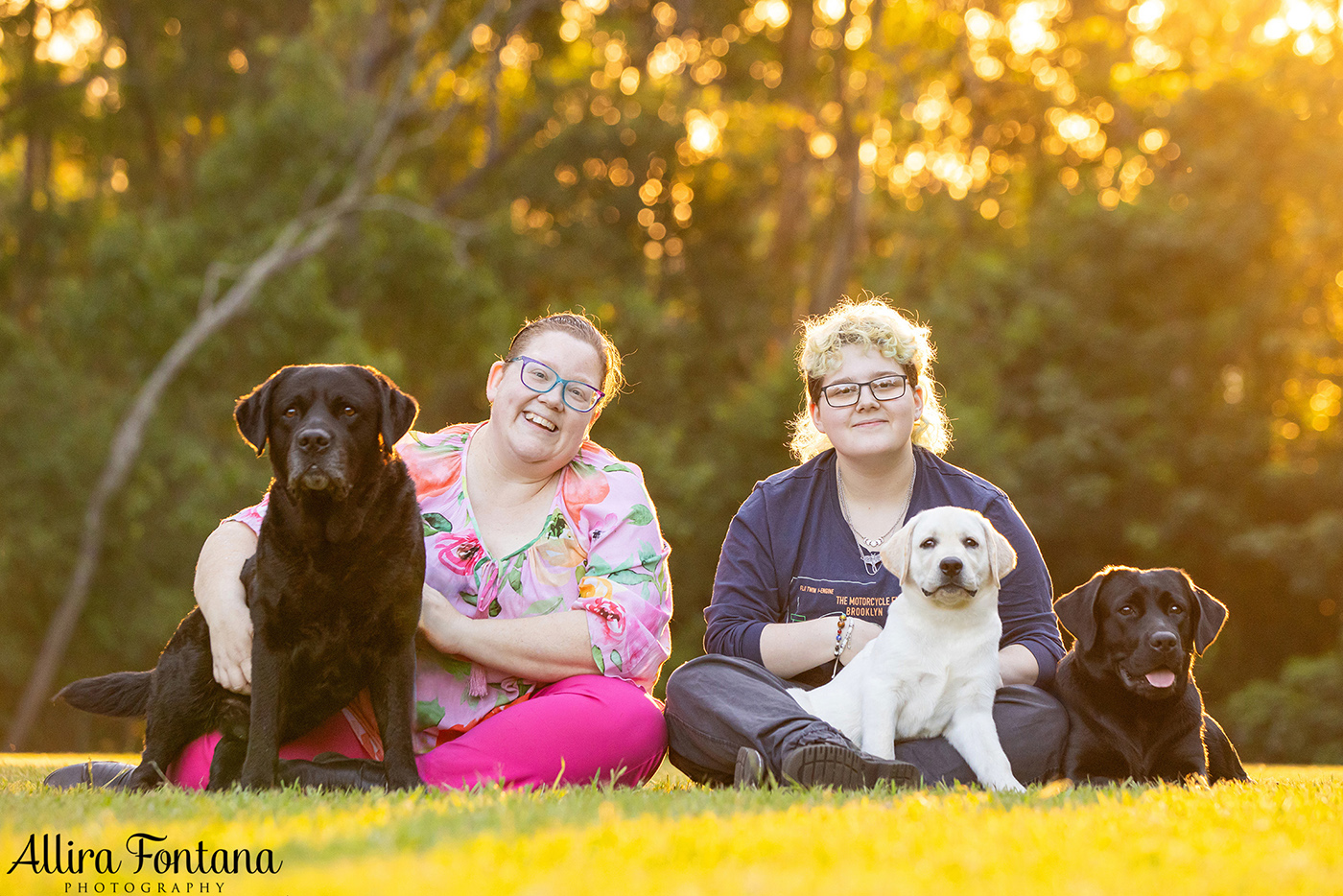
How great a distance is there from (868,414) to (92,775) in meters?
2.92

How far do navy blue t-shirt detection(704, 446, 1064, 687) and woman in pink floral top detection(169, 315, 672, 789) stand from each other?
1.05ft

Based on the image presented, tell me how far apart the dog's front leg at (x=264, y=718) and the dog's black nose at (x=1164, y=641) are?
2.71 metres

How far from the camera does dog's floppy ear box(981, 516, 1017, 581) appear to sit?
402cm

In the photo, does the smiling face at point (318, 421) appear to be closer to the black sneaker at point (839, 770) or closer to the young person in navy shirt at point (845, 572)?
the young person in navy shirt at point (845, 572)

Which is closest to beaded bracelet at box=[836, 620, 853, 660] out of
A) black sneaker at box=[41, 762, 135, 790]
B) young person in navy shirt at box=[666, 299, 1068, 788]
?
young person in navy shirt at box=[666, 299, 1068, 788]

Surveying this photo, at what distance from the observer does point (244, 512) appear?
412cm

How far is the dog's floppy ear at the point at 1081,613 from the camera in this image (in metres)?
4.08

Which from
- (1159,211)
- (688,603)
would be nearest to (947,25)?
Result: (1159,211)

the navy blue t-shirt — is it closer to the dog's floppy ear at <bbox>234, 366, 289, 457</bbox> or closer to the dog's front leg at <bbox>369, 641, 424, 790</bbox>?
the dog's front leg at <bbox>369, 641, 424, 790</bbox>

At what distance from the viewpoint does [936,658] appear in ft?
12.8

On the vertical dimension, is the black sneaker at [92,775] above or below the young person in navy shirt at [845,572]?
below

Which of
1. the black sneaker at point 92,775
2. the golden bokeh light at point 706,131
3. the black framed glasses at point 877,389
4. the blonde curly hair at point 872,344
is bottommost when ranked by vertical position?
the black sneaker at point 92,775

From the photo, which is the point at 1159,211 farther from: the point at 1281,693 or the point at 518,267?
the point at 518,267

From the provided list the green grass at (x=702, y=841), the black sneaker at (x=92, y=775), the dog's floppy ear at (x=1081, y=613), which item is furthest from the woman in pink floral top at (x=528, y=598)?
the dog's floppy ear at (x=1081, y=613)
